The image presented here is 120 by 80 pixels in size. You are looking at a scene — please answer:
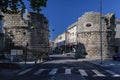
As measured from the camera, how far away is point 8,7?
A: 2086 centimetres

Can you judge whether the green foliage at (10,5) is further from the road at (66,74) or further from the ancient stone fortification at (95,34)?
the ancient stone fortification at (95,34)

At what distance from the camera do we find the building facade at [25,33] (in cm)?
5691

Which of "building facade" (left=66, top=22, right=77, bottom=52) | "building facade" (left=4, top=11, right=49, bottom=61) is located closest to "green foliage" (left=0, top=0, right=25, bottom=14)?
"building facade" (left=4, top=11, right=49, bottom=61)

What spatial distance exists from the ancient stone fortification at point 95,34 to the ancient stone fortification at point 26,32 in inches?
441

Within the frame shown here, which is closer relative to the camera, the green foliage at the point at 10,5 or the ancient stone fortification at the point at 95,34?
the green foliage at the point at 10,5

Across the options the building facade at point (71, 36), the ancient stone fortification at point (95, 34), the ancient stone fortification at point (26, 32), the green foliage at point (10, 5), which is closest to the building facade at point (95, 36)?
the ancient stone fortification at point (95, 34)

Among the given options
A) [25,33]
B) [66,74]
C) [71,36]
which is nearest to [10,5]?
[66,74]

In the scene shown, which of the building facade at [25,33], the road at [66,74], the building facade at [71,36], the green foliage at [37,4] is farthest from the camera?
the building facade at [71,36]

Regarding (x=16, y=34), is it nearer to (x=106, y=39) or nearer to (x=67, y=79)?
(x=106, y=39)

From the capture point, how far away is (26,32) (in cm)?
5753

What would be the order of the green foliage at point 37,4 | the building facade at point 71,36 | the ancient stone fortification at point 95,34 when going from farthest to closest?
the building facade at point 71,36 < the ancient stone fortification at point 95,34 < the green foliage at point 37,4

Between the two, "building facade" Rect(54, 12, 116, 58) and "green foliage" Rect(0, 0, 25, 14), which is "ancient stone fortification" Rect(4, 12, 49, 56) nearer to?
"building facade" Rect(54, 12, 116, 58)

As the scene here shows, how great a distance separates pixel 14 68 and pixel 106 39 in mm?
36280

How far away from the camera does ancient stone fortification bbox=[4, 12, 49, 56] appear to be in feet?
187
